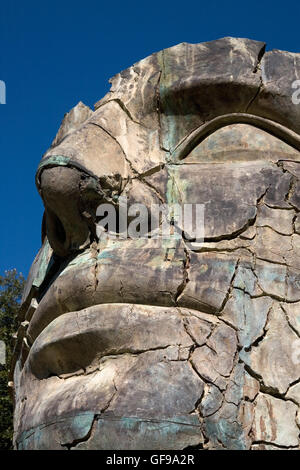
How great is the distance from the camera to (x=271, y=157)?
13.5 feet

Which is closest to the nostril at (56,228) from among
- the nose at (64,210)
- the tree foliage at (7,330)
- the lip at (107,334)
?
the nose at (64,210)

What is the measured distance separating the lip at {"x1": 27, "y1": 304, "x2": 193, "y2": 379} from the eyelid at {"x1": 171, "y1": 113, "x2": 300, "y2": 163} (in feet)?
3.04

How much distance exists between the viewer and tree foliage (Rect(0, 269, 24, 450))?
9.79m

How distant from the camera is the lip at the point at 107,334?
11.8 feet

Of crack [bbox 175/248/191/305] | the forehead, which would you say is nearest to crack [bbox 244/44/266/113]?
the forehead

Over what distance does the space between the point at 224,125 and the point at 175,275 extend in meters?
0.96

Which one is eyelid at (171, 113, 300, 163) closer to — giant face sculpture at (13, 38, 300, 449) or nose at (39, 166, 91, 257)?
giant face sculpture at (13, 38, 300, 449)

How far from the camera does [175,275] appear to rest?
3719 mm

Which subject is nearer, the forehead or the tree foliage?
the forehead

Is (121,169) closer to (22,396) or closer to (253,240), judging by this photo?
(253,240)

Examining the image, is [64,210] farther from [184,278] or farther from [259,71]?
[259,71]

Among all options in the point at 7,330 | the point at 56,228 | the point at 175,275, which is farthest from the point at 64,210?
the point at 7,330

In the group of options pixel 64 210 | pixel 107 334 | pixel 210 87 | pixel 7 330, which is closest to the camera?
pixel 107 334

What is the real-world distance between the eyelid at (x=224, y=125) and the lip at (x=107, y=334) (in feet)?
3.04
